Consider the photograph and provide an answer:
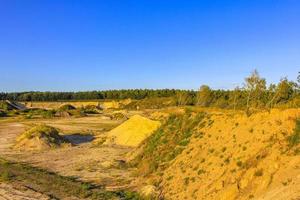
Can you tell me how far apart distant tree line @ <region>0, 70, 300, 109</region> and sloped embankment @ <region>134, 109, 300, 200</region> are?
2790 mm

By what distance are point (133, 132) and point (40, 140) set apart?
931 centimetres

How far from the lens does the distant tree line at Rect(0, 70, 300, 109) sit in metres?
30.7

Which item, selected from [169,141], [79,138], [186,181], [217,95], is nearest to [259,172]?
[186,181]

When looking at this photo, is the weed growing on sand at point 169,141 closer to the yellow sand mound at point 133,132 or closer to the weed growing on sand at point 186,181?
the weed growing on sand at point 186,181

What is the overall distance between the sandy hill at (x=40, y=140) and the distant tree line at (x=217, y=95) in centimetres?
1728

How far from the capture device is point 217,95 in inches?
3816

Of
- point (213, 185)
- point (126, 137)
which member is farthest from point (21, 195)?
point (126, 137)

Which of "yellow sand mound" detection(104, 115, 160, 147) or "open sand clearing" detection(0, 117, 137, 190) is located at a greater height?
"yellow sand mound" detection(104, 115, 160, 147)

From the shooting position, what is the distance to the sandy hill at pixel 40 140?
39094 mm

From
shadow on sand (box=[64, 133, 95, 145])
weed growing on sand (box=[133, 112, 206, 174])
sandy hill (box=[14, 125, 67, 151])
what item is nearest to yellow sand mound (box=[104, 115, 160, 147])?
shadow on sand (box=[64, 133, 95, 145])

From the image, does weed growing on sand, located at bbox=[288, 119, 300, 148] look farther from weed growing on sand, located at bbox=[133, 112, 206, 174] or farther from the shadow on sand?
the shadow on sand

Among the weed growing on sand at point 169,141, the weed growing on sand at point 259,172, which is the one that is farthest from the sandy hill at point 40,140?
the weed growing on sand at point 259,172

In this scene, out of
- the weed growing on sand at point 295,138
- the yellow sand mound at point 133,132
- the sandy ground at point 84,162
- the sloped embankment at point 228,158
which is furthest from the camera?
the yellow sand mound at point 133,132

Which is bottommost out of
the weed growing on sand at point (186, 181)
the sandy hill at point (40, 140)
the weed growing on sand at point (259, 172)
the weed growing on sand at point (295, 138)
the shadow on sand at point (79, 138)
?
the shadow on sand at point (79, 138)
